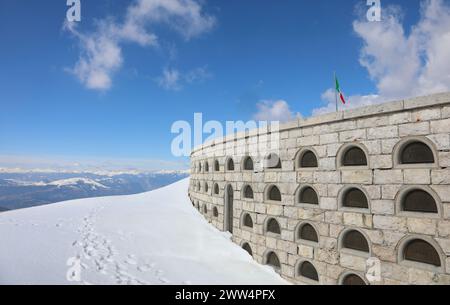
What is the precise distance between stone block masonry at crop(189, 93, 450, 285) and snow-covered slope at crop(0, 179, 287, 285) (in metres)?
1.91

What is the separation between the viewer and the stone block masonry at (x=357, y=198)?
720cm

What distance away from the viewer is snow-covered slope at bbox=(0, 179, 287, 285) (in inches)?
295

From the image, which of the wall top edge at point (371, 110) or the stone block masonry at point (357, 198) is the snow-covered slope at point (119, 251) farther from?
the wall top edge at point (371, 110)

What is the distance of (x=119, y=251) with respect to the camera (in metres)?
10.1

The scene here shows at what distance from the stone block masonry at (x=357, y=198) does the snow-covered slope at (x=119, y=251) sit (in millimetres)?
1912

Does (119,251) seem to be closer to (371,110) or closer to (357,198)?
(357,198)

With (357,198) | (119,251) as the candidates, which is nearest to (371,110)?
(357,198)

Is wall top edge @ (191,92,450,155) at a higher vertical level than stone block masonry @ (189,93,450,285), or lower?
higher

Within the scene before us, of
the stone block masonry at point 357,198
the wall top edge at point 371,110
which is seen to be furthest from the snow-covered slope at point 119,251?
the wall top edge at point 371,110

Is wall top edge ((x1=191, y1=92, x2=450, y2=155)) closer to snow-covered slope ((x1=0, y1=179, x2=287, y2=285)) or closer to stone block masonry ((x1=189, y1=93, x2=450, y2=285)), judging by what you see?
stone block masonry ((x1=189, y1=93, x2=450, y2=285))

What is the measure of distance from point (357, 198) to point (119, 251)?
8981 millimetres

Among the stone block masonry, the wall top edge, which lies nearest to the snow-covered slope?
the stone block masonry

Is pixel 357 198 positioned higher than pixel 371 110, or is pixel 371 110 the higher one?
pixel 371 110

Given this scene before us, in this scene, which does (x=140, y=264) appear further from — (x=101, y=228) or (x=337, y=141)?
(x=337, y=141)
